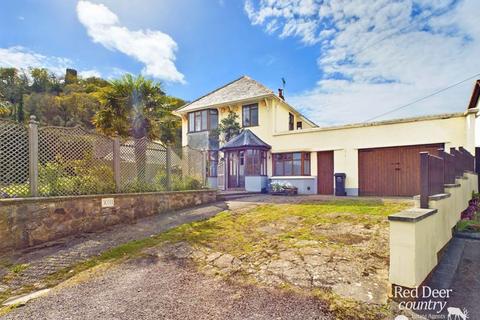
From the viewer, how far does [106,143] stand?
268 inches

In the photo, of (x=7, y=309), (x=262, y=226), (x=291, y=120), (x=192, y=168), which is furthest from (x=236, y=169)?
(x=7, y=309)

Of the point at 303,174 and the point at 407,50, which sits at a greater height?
the point at 407,50

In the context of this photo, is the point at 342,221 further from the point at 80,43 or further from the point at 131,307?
the point at 80,43

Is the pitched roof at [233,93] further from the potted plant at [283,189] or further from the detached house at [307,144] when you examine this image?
the potted plant at [283,189]

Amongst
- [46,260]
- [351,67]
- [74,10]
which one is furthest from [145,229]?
[351,67]

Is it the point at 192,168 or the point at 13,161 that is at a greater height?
the point at 13,161

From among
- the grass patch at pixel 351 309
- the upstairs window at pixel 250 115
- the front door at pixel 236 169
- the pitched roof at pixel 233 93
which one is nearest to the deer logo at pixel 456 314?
the grass patch at pixel 351 309

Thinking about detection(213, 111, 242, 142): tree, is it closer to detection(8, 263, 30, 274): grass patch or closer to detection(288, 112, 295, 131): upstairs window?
detection(288, 112, 295, 131): upstairs window

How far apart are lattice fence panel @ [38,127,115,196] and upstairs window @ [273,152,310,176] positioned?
34.2ft

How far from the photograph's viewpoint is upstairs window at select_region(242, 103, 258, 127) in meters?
16.3

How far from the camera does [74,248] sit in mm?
4918

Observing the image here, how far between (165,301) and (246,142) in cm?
1247

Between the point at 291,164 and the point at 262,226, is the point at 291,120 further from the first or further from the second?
the point at 262,226

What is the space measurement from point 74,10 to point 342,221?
11.6 meters
